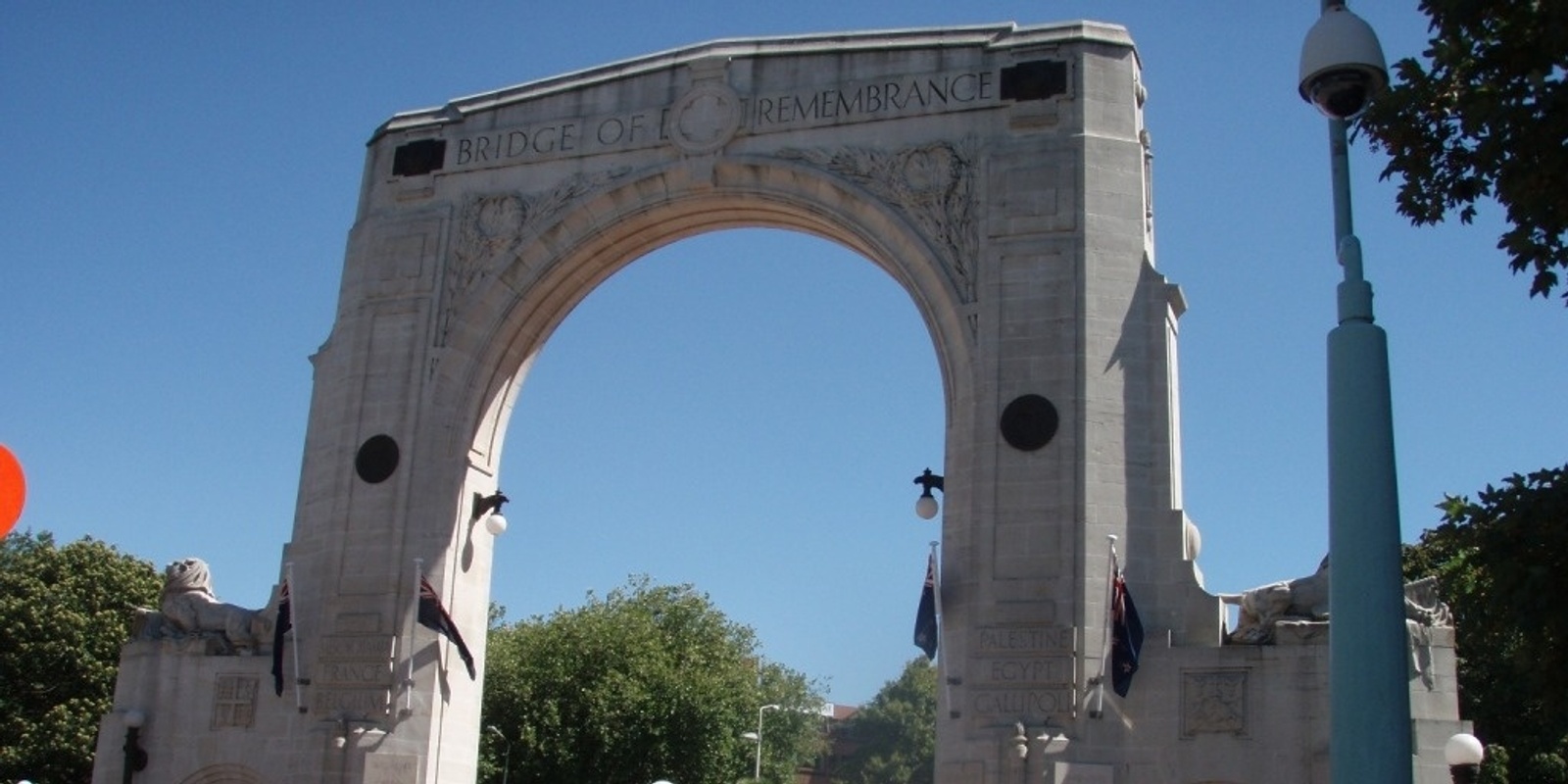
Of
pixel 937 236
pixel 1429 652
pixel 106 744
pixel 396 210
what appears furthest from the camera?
pixel 396 210

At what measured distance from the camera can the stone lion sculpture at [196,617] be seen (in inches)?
850

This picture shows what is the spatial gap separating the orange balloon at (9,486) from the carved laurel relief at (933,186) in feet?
49.4

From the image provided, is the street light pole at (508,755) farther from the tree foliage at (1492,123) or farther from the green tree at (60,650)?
the tree foliage at (1492,123)

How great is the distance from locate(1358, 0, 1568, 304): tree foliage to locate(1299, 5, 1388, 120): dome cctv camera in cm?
56

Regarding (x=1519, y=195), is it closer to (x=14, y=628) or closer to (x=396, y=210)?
(x=396, y=210)

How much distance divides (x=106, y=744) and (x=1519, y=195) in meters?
18.7

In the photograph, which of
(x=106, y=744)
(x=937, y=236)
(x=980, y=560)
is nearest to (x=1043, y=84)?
(x=937, y=236)

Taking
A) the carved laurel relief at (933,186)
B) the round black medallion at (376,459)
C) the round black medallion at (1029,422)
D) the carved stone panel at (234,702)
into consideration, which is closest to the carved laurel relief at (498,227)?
the round black medallion at (376,459)

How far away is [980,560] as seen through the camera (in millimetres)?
18453

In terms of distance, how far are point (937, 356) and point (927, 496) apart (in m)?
1.84

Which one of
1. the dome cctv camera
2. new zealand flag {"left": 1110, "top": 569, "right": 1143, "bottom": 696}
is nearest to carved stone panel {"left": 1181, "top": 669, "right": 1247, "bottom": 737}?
new zealand flag {"left": 1110, "top": 569, "right": 1143, "bottom": 696}

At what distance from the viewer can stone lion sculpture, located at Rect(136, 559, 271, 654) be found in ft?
70.8

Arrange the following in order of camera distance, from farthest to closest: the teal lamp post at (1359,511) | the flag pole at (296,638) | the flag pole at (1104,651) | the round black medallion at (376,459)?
the round black medallion at (376,459) → the flag pole at (296,638) → the flag pole at (1104,651) → the teal lamp post at (1359,511)

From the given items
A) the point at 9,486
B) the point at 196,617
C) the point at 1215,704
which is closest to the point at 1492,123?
the point at 9,486
